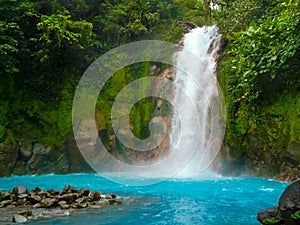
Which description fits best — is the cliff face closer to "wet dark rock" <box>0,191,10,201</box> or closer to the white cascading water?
the white cascading water

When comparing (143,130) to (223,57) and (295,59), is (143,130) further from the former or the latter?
(295,59)

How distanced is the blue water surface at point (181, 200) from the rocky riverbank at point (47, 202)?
1.07 feet

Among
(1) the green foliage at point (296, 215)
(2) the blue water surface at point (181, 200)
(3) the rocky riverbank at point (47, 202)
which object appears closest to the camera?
(1) the green foliage at point (296, 215)

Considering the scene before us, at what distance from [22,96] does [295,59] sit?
9.07 metres

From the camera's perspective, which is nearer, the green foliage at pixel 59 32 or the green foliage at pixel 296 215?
the green foliage at pixel 296 215

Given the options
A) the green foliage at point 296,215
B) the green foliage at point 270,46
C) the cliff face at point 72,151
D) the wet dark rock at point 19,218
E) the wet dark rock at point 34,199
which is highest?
the green foliage at point 270,46

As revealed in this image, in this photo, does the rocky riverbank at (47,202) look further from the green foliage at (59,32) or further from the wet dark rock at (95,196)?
the green foliage at (59,32)

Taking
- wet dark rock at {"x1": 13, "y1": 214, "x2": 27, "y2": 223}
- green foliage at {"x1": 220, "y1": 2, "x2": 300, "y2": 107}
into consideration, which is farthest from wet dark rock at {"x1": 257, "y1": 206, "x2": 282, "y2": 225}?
wet dark rock at {"x1": 13, "y1": 214, "x2": 27, "y2": 223}

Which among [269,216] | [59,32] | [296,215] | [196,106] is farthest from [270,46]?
[59,32]

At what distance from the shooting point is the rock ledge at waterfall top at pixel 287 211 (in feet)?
15.1

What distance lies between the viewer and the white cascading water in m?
12.0

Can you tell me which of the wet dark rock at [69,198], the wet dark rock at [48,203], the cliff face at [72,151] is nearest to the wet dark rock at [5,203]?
the wet dark rock at [48,203]

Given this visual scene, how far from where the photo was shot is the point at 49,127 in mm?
12500

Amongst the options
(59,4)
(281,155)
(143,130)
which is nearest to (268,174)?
(281,155)
